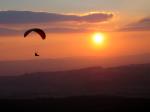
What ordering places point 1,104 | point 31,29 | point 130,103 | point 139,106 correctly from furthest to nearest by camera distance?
point 1,104, point 130,103, point 139,106, point 31,29

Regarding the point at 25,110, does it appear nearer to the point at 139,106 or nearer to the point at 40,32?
the point at 139,106

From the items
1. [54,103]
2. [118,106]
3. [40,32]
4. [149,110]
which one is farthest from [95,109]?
[40,32]

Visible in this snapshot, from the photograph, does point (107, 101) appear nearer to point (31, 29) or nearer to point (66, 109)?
point (66, 109)

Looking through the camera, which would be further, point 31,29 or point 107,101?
point 107,101

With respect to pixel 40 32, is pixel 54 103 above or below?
above

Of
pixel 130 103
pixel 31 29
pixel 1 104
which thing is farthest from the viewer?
pixel 1 104

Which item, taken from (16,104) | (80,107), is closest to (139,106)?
(80,107)

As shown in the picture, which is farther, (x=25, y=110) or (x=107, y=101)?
(x=107, y=101)

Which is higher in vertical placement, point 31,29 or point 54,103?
point 54,103

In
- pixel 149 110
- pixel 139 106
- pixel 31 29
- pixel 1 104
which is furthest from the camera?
pixel 1 104
